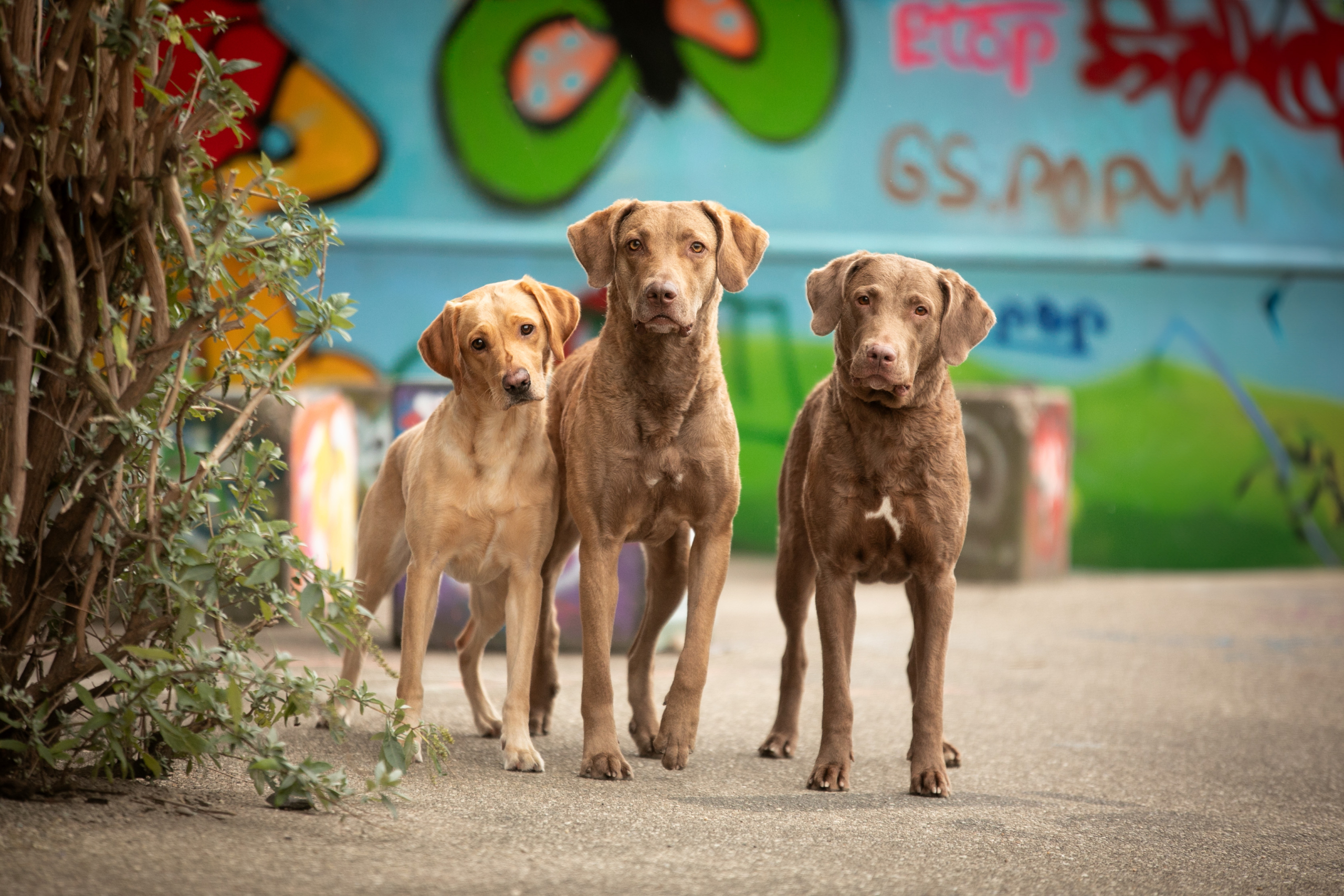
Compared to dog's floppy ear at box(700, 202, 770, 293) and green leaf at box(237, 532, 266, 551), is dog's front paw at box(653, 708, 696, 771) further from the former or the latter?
green leaf at box(237, 532, 266, 551)

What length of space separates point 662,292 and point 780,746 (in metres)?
1.89

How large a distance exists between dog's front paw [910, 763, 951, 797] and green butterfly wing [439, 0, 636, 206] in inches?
438

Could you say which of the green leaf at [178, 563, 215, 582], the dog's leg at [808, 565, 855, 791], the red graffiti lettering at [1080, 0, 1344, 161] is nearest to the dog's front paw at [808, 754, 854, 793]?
the dog's leg at [808, 565, 855, 791]

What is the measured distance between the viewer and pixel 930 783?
4.35 meters

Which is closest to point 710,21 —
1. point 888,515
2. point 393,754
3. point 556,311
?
point 556,311

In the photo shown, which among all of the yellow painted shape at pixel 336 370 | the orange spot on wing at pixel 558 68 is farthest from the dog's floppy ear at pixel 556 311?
the orange spot on wing at pixel 558 68

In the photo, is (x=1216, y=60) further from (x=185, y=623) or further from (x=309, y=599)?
(x=185, y=623)

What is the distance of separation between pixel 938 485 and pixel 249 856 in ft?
8.27

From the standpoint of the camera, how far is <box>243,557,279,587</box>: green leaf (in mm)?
3369

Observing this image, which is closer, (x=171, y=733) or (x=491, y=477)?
(x=171, y=733)

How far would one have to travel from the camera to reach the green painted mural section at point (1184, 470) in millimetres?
15102

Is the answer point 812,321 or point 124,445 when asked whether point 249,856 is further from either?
point 812,321

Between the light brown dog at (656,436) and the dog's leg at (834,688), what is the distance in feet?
1.31

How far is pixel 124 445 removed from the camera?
11.3ft
